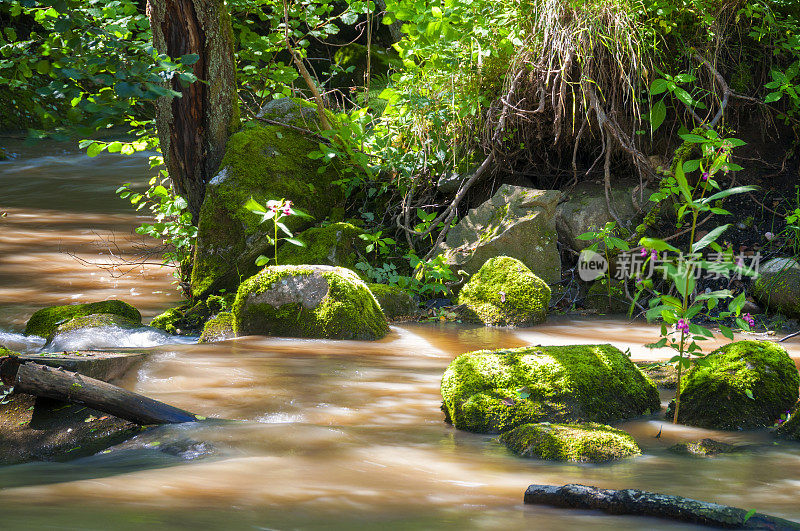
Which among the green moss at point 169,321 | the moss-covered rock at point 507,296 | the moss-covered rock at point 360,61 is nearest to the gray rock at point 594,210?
the moss-covered rock at point 507,296

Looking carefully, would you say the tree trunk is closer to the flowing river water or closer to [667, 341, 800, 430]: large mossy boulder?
the flowing river water

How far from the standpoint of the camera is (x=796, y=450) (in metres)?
3.14

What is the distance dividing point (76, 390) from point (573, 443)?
2170mm

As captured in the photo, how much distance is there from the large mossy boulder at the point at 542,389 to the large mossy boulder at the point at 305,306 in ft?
6.49

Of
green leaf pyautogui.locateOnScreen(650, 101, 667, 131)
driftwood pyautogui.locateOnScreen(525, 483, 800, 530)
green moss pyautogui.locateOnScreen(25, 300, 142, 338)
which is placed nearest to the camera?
driftwood pyautogui.locateOnScreen(525, 483, 800, 530)

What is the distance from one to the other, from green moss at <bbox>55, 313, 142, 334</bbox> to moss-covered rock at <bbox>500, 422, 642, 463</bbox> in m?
3.75

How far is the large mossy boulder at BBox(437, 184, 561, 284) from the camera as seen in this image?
6656 millimetres

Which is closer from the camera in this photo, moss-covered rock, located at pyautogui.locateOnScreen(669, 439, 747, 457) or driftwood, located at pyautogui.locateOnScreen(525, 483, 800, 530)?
driftwood, located at pyautogui.locateOnScreen(525, 483, 800, 530)

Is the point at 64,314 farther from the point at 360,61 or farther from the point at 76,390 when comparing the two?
the point at 360,61

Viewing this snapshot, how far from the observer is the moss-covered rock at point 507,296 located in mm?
6148

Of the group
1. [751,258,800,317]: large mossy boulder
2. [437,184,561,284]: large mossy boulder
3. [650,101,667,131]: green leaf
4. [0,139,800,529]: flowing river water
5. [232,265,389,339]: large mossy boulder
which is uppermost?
[650,101,667,131]: green leaf

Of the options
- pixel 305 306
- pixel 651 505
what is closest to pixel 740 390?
pixel 651 505

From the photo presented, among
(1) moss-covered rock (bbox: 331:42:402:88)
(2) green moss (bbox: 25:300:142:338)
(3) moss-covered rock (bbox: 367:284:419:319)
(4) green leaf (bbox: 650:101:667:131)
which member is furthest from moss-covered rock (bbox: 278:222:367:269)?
(1) moss-covered rock (bbox: 331:42:402:88)

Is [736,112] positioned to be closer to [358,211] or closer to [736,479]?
[358,211]
